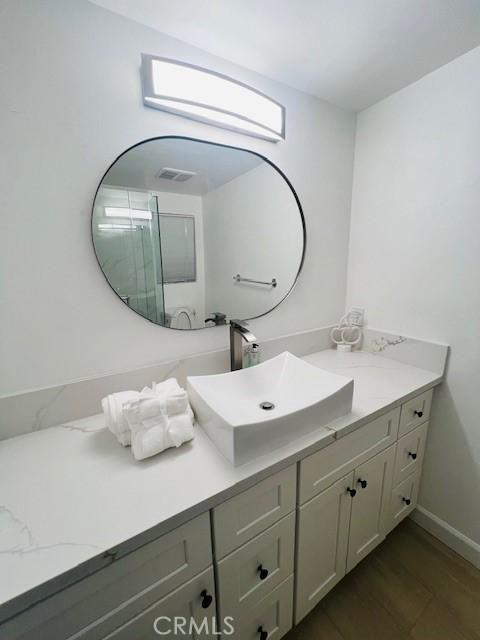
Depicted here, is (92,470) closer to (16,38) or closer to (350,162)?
(16,38)

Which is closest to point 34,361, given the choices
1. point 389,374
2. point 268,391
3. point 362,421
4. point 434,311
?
point 268,391

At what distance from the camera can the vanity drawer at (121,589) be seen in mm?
490

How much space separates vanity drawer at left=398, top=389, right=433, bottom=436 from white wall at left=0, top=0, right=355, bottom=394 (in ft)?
3.41

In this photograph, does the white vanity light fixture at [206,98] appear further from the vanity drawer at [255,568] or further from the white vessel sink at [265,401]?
the vanity drawer at [255,568]

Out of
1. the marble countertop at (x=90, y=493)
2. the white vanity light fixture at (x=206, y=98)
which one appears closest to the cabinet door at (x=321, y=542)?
the marble countertop at (x=90, y=493)

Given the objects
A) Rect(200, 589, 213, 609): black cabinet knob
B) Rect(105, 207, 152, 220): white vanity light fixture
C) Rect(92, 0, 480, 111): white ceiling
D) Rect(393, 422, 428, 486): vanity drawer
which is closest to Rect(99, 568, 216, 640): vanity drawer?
Rect(200, 589, 213, 609): black cabinet knob

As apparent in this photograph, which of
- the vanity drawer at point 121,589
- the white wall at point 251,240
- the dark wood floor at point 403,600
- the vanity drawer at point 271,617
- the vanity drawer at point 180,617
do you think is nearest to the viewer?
the vanity drawer at point 121,589

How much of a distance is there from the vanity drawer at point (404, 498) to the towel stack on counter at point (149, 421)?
1.08m

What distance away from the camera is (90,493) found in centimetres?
64

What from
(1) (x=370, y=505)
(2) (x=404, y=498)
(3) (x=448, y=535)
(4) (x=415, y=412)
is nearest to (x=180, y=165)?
(4) (x=415, y=412)

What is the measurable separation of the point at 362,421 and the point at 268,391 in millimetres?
354

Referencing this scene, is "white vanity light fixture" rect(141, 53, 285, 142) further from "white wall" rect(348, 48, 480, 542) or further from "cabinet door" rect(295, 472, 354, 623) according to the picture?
"cabinet door" rect(295, 472, 354, 623)

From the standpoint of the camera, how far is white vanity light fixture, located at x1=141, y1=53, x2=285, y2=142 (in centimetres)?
89

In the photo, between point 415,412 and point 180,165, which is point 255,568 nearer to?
point 415,412
